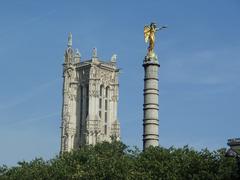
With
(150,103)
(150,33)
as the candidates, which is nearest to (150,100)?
(150,103)

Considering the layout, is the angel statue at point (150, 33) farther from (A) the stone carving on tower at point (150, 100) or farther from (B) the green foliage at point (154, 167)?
(B) the green foliage at point (154, 167)

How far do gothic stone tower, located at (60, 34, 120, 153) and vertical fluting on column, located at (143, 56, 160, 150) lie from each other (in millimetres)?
58736

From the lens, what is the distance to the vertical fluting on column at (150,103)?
60.6 meters

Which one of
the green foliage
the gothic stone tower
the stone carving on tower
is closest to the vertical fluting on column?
the stone carving on tower

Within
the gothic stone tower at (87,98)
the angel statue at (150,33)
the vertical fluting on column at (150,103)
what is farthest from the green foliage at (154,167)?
the gothic stone tower at (87,98)

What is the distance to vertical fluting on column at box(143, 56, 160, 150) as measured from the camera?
199 ft

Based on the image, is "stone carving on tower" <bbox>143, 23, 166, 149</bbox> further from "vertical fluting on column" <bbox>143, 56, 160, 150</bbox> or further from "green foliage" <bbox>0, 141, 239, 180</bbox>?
"green foliage" <bbox>0, 141, 239, 180</bbox>

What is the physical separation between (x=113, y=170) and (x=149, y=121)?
31.4 ft

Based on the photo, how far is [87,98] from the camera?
414 ft

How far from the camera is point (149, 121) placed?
60.8 meters

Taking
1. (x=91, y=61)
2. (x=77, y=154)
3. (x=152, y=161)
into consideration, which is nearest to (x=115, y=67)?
(x=91, y=61)

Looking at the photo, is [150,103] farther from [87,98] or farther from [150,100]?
[87,98]

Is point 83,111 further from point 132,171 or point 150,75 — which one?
point 132,171

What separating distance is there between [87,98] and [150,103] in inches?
2589
